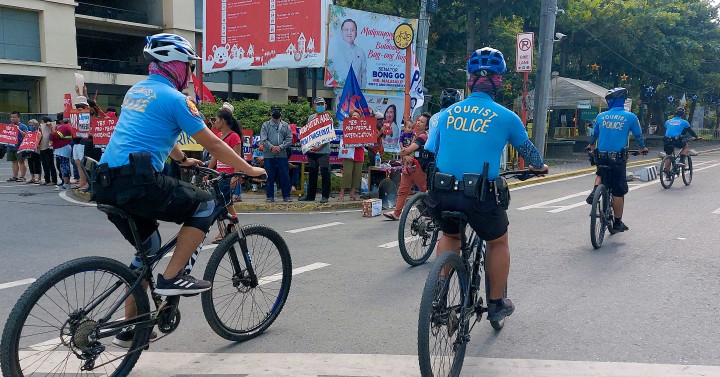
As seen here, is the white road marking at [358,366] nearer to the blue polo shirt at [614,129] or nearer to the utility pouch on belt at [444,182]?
the utility pouch on belt at [444,182]

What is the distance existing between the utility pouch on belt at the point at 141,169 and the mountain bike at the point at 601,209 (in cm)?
575

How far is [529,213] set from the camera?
10930mm

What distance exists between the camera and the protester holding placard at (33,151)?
1568 centimetres

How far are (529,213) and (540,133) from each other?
31.9 ft

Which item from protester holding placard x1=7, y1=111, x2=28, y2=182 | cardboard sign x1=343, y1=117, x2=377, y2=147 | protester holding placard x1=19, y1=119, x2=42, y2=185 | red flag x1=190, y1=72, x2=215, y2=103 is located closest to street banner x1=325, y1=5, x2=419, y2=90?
red flag x1=190, y1=72, x2=215, y2=103

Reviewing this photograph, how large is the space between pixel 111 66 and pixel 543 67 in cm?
2530

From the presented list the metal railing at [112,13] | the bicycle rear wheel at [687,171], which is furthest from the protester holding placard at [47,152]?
the metal railing at [112,13]

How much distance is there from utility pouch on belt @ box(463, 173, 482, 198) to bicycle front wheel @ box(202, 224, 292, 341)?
1.53 m

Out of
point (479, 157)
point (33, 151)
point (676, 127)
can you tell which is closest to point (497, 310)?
point (479, 157)

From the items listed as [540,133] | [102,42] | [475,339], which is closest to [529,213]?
[475,339]

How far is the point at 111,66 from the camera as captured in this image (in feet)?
115

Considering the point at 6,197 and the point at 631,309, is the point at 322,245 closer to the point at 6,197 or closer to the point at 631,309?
the point at 631,309

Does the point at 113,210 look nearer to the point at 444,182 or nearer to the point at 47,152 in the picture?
the point at 444,182

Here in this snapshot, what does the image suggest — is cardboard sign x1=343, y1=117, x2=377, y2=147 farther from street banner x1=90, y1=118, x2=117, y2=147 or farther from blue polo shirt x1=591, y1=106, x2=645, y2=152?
street banner x1=90, y1=118, x2=117, y2=147
